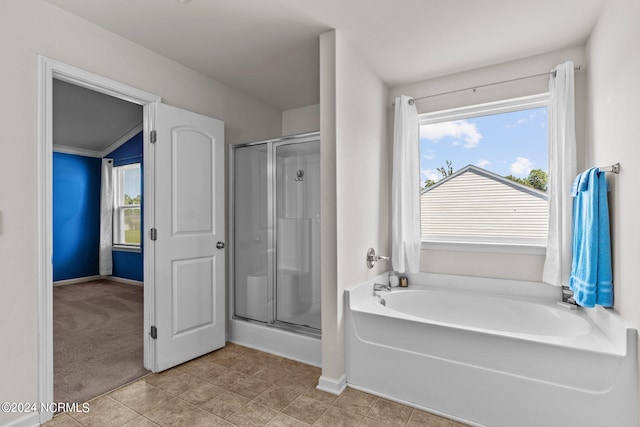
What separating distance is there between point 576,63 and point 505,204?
1134 mm

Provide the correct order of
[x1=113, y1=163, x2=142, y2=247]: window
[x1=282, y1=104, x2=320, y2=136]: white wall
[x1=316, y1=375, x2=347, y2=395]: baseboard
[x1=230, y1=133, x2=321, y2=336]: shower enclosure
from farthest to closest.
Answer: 1. [x1=113, y1=163, x2=142, y2=247]: window
2. [x1=282, y1=104, x2=320, y2=136]: white wall
3. [x1=230, y1=133, x2=321, y2=336]: shower enclosure
4. [x1=316, y1=375, x2=347, y2=395]: baseboard

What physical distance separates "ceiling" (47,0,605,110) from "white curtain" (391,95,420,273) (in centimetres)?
41

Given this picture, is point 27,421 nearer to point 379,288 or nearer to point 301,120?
point 379,288

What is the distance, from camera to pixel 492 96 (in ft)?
8.86

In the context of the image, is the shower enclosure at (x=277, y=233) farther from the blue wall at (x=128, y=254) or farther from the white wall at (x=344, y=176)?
the blue wall at (x=128, y=254)

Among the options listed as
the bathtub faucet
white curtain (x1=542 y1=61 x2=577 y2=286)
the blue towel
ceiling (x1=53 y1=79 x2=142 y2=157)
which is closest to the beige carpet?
the bathtub faucet

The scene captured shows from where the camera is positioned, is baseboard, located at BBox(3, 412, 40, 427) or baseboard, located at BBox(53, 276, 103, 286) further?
baseboard, located at BBox(53, 276, 103, 286)

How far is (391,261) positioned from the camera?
302 cm

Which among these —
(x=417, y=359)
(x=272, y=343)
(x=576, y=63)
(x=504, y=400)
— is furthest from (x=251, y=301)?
(x=576, y=63)

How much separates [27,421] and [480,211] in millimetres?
3385

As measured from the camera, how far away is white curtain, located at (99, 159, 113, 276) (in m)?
5.77

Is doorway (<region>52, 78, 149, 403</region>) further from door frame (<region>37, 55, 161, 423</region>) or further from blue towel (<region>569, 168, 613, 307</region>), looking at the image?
blue towel (<region>569, 168, 613, 307</region>)

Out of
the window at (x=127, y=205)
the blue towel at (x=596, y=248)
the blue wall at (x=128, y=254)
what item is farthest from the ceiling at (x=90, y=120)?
the blue towel at (x=596, y=248)

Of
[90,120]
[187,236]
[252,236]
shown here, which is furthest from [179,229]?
[90,120]
